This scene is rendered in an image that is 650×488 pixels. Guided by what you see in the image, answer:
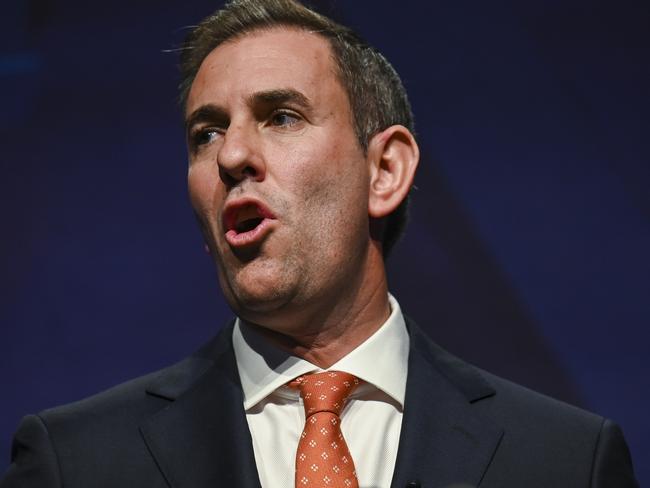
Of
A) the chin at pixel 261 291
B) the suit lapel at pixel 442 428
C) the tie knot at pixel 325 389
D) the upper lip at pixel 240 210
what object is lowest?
the suit lapel at pixel 442 428

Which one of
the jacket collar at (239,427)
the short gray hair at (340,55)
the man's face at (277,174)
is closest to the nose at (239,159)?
the man's face at (277,174)

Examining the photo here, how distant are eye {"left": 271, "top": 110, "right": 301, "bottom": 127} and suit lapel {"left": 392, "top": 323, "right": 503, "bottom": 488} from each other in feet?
1.82

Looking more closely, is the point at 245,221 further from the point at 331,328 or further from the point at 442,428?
the point at 442,428

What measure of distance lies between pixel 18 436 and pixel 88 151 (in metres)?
0.92

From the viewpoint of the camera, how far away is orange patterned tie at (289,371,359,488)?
6.39 ft

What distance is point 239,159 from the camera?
2.04 meters

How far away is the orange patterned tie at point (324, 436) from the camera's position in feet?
6.39

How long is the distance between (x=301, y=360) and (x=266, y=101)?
20.4 inches

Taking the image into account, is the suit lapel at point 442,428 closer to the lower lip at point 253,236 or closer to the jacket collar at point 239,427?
the jacket collar at point 239,427

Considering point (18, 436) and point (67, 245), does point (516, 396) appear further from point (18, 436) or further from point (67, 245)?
point (67, 245)

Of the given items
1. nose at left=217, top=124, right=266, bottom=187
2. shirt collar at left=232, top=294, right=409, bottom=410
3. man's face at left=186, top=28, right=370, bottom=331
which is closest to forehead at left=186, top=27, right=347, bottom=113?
man's face at left=186, top=28, right=370, bottom=331

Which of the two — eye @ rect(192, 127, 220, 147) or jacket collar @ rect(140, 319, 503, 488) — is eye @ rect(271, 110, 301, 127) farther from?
jacket collar @ rect(140, 319, 503, 488)

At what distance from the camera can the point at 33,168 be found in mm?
2703

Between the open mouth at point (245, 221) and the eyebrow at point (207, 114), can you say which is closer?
the open mouth at point (245, 221)
